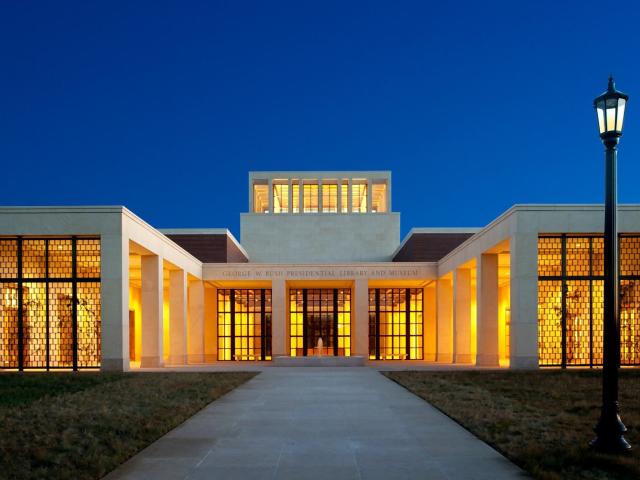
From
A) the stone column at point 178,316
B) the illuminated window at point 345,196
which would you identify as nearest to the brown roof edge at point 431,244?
the illuminated window at point 345,196

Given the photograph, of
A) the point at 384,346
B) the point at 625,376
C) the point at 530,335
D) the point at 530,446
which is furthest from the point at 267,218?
the point at 530,446

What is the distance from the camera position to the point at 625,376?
2189cm

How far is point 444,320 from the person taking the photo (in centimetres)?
3975

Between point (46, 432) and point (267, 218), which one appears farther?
point (267, 218)

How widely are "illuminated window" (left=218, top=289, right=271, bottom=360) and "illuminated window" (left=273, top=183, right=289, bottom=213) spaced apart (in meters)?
14.9

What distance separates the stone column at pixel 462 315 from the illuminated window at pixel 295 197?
24.2 meters

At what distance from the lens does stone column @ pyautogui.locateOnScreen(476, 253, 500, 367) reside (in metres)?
30.7

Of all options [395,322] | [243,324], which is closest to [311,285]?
[243,324]

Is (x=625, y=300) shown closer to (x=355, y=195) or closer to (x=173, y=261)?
(x=173, y=261)

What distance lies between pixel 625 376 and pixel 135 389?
1514cm

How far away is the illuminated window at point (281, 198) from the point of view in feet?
192

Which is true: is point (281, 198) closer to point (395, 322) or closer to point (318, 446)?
point (395, 322)

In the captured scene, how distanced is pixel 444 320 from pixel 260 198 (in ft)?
81.9

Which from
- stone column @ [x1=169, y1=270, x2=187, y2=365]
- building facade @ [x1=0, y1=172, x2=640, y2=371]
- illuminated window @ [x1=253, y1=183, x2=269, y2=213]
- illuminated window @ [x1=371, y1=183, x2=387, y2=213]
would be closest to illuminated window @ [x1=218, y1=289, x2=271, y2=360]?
building facade @ [x1=0, y1=172, x2=640, y2=371]
